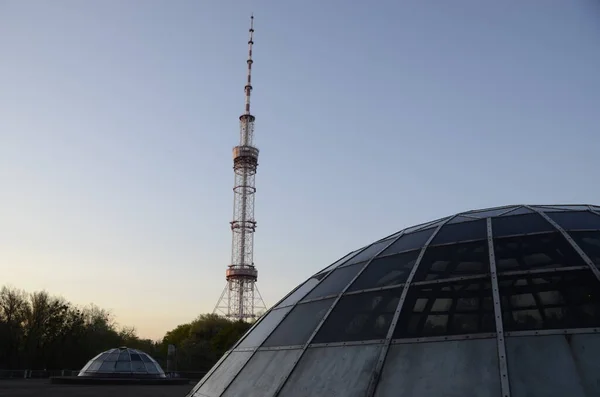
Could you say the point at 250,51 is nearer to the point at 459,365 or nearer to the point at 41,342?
the point at 41,342

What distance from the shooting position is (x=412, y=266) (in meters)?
7.61

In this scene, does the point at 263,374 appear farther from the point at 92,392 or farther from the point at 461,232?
the point at 92,392

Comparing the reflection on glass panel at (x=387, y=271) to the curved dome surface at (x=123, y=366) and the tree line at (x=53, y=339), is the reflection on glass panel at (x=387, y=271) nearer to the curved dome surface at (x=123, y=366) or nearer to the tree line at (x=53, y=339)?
the curved dome surface at (x=123, y=366)

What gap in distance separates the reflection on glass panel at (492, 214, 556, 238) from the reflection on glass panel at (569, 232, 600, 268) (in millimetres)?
377

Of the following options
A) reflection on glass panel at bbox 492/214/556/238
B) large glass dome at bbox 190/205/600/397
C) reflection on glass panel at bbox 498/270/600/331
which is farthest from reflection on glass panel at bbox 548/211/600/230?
reflection on glass panel at bbox 498/270/600/331

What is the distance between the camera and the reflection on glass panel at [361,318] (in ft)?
21.7

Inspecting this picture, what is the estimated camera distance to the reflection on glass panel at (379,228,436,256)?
842 cm

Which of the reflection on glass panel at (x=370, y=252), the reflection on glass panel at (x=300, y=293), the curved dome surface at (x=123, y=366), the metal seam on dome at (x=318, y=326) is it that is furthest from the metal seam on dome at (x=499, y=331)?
the curved dome surface at (x=123, y=366)

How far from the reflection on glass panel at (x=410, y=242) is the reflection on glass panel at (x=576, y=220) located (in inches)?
79.7

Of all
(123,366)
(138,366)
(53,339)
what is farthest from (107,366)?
(53,339)

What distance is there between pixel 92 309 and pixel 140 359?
48082 millimetres

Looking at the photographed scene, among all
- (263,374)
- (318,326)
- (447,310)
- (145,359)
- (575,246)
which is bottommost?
(145,359)

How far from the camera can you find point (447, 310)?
21.1ft

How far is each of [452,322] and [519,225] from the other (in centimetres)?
271
